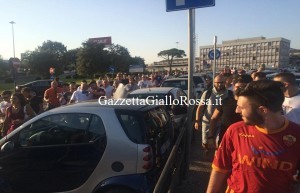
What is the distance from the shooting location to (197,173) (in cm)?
578

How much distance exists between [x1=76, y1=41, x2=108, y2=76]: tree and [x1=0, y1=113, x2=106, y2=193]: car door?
52.7 m

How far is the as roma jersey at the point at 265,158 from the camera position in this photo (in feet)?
6.12

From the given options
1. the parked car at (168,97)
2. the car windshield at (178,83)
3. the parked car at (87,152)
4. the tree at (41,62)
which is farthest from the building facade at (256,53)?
the parked car at (87,152)

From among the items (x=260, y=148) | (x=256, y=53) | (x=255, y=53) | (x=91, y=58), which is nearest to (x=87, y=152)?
(x=260, y=148)

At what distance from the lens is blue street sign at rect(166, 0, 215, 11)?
4.79 m

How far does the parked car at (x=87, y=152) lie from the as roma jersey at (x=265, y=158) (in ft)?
5.70

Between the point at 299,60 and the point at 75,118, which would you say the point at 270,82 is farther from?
the point at 299,60

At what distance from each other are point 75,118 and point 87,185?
0.87 m

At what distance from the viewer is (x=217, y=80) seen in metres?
5.47

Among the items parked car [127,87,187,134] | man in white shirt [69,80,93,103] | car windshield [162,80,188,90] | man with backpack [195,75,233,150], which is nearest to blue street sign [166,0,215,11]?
man with backpack [195,75,233,150]

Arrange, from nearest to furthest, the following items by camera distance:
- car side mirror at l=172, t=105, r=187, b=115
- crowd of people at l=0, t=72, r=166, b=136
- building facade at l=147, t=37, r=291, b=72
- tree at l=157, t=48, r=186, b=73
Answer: crowd of people at l=0, t=72, r=166, b=136 < car side mirror at l=172, t=105, r=187, b=115 < building facade at l=147, t=37, r=291, b=72 < tree at l=157, t=48, r=186, b=73

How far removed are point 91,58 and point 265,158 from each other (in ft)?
182

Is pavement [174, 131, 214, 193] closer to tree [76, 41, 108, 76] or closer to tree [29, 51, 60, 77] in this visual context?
tree [76, 41, 108, 76]

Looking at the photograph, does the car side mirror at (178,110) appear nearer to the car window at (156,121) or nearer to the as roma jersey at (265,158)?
the car window at (156,121)
